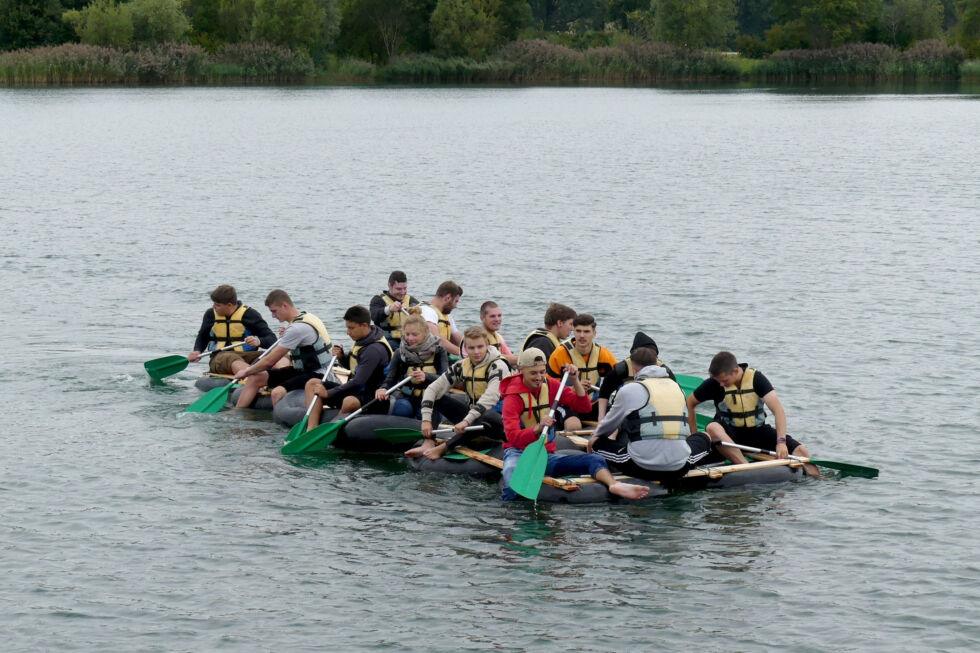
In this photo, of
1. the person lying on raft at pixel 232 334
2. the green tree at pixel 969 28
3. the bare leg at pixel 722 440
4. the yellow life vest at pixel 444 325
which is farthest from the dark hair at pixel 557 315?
the green tree at pixel 969 28

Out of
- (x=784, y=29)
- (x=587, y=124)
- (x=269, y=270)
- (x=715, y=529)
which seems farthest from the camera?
(x=784, y=29)

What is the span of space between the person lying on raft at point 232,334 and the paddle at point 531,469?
542 cm

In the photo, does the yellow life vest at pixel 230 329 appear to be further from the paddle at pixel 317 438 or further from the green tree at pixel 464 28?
the green tree at pixel 464 28

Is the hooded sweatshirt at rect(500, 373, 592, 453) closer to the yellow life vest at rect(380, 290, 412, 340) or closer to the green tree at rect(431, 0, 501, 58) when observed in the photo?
the yellow life vest at rect(380, 290, 412, 340)

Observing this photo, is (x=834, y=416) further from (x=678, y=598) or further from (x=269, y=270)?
(x=269, y=270)

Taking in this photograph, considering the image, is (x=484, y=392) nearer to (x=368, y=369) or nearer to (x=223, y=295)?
(x=368, y=369)

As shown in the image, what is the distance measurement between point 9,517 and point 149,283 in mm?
13196

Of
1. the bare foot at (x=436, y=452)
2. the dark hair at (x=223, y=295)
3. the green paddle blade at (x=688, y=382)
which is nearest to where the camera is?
the bare foot at (x=436, y=452)

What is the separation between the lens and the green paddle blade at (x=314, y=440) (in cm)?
1469

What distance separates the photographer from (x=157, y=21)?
84.0 m

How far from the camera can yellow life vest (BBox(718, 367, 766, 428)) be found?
522 inches

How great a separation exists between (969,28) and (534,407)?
89.7m

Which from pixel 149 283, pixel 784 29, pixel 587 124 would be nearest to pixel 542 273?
pixel 149 283

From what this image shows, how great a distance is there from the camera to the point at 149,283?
2592cm
